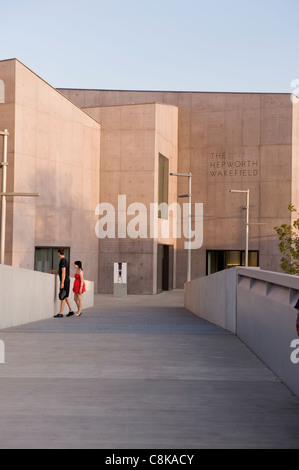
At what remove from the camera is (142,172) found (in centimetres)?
3859

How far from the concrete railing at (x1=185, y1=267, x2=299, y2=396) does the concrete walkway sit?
0.20 m

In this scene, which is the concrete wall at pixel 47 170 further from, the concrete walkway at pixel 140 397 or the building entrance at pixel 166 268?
the concrete walkway at pixel 140 397

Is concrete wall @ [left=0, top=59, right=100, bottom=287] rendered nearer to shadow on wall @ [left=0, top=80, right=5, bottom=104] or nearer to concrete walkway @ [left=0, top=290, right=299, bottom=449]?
shadow on wall @ [left=0, top=80, right=5, bottom=104]

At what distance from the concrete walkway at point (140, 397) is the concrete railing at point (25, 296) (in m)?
2.93

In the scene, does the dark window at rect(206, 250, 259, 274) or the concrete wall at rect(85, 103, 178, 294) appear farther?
the dark window at rect(206, 250, 259, 274)

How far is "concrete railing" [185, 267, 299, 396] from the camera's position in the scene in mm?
7523

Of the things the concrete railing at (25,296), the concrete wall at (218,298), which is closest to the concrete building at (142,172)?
the concrete railing at (25,296)

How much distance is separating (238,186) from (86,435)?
127ft

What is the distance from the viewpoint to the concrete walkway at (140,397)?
5.21 metres

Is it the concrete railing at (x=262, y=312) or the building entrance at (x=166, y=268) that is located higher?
the concrete railing at (x=262, y=312)

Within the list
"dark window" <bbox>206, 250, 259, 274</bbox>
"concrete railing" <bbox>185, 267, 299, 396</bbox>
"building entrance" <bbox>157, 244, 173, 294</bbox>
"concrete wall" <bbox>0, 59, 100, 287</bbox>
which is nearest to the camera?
"concrete railing" <bbox>185, 267, 299, 396</bbox>

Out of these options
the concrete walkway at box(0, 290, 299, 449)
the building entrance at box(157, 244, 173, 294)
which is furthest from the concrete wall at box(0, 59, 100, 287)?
the concrete walkway at box(0, 290, 299, 449)

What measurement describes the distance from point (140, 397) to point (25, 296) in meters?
9.61

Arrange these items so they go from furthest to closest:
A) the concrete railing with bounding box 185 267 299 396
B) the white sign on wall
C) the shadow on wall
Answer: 1. the white sign on wall
2. the shadow on wall
3. the concrete railing with bounding box 185 267 299 396
